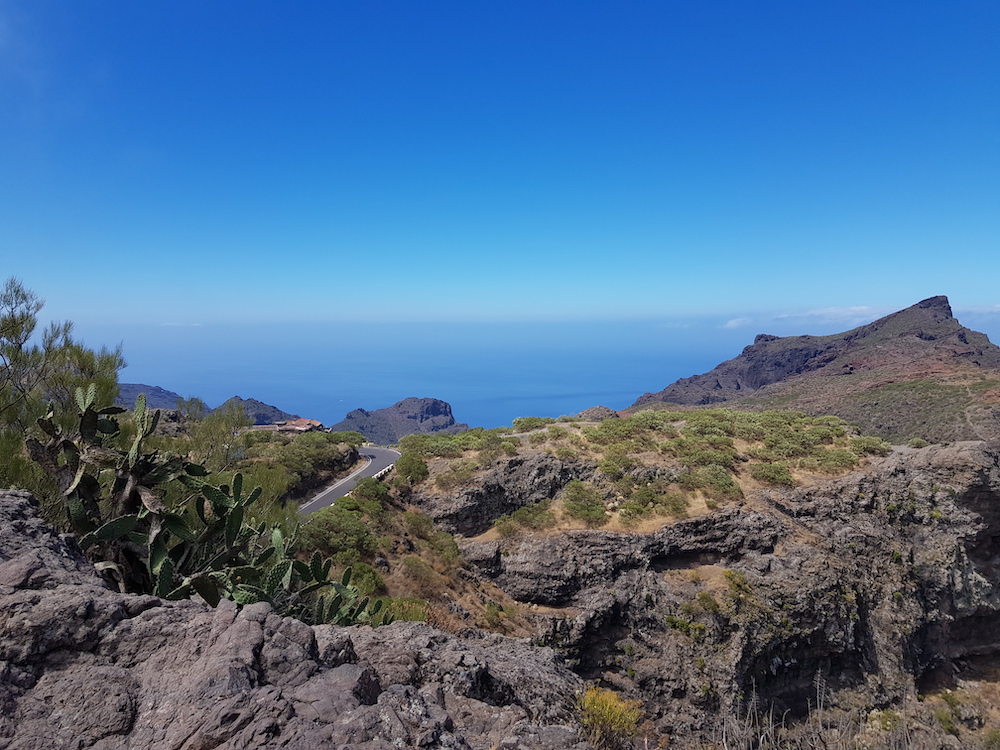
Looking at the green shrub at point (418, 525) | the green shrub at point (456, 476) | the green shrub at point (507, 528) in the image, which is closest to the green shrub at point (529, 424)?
the green shrub at point (456, 476)

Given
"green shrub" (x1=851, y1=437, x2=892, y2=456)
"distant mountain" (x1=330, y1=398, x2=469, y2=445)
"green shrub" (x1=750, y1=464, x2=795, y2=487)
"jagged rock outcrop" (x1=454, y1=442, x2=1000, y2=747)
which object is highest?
"green shrub" (x1=851, y1=437, x2=892, y2=456)

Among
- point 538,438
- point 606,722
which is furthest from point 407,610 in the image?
point 538,438

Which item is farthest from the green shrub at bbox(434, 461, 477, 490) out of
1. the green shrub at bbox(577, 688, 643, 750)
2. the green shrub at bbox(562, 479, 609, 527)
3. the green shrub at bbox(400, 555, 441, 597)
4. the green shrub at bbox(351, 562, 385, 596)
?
the green shrub at bbox(577, 688, 643, 750)

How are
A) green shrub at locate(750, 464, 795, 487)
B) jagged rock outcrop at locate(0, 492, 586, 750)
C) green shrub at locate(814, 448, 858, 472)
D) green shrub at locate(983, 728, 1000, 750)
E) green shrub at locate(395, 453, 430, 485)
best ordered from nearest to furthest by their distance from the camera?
jagged rock outcrop at locate(0, 492, 586, 750)
green shrub at locate(983, 728, 1000, 750)
green shrub at locate(750, 464, 795, 487)
green shrub at locate(814, 448, 858, 472)
green shrub at locate(395, 453, 430, 485)

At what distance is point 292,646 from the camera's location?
4074 mm

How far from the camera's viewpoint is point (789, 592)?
17.0 meters

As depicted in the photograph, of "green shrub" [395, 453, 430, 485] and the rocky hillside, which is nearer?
the rocky hillside

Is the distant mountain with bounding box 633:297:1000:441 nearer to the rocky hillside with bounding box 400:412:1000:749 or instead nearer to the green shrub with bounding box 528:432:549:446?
the rocky hillside with bounding box 400:412:1000:749

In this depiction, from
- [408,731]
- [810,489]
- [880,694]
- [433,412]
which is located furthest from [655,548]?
[433,412]

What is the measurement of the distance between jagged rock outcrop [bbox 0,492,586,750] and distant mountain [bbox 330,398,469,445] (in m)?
97.4

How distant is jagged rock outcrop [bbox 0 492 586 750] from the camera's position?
301cm

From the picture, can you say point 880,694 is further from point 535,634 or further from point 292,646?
point 292,646

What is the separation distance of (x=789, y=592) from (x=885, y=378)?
71443mm

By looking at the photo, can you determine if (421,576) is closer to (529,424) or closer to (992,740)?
(529,424)
